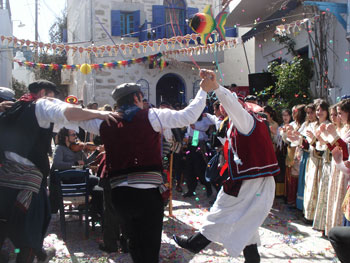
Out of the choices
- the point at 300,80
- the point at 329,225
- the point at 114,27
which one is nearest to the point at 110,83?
the point at 114,27

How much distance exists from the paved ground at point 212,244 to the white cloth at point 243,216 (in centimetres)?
86

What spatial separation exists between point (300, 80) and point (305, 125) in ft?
12.8

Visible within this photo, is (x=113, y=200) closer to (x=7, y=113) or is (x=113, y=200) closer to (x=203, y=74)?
(x=7, y=113)

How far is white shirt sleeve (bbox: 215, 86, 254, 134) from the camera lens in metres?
3.25

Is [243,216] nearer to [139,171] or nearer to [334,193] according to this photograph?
[139,171]

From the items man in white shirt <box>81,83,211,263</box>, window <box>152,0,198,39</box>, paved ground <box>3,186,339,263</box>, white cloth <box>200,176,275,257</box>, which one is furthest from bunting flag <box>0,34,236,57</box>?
window <box>152,0,198,39</box>

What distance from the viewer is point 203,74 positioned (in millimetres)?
3227

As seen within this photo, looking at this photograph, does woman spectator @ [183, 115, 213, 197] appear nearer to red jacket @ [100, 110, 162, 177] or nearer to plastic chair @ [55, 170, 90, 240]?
plastic chair @ [55, 170, 90, 240]

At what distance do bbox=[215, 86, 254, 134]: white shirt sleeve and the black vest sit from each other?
57.6 inches

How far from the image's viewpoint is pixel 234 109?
3.25m

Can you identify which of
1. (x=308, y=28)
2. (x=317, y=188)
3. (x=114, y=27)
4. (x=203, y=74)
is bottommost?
(x=317, y=188)

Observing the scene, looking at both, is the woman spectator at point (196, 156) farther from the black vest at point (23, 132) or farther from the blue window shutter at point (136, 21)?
the blue window shutter at point (136, 21)

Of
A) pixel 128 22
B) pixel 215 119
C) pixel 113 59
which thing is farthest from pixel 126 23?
pixel 215 119

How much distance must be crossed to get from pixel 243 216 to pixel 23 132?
203cm
